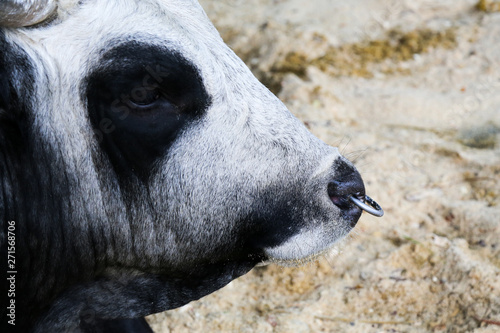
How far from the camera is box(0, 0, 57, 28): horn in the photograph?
6.93ft

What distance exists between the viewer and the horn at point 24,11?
2113 mm

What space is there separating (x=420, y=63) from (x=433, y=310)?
3.34m

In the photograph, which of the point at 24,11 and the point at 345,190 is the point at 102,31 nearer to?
the point at 24,11

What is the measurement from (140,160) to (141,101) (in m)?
0.22

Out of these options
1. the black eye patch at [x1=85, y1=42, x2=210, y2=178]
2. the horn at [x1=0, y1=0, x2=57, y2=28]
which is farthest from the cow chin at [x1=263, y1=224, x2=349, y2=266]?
the horn at [x1=0, y1=0, x2=57, y2=28]

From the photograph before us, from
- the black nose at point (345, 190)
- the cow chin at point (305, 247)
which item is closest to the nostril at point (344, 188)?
the black nose at point (345, 190)

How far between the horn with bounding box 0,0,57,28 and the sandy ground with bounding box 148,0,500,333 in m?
1.65

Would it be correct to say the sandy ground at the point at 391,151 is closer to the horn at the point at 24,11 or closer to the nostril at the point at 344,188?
the nostril at the point at 344,188

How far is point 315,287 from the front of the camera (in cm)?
391

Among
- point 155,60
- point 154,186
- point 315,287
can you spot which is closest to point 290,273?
point 315,287

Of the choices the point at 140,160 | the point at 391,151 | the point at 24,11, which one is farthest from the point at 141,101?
the point at 391,151

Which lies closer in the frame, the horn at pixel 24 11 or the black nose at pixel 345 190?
the horn at pixel 24 11

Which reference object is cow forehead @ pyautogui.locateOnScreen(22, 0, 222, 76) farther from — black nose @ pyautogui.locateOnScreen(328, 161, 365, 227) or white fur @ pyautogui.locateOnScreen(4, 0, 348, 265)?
black nose @ pyautogui.locateOnScreen(328, 161, 365, 227)

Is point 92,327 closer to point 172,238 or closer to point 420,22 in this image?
point 172,238
